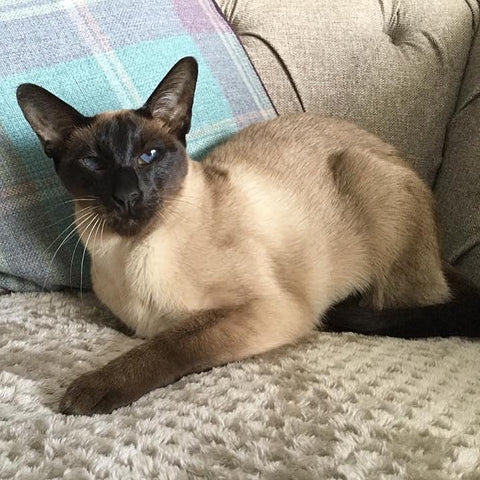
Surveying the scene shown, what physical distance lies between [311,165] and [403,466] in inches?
31.4

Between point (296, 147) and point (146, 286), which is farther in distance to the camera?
point (296, 147)

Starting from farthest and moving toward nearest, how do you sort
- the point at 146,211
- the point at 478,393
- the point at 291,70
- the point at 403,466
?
the point at 291,70
the point at 146,211
the point at 478,393
the point at 403,466

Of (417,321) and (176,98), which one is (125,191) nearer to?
(176,98)

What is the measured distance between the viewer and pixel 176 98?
119 cm

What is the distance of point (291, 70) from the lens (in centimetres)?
159

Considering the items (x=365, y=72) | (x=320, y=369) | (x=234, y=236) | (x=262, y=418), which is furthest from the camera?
(x=365, y=72)

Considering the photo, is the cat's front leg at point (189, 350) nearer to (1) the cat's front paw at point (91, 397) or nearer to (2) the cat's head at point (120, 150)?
(1) the cat's front paw at point (91, 397)

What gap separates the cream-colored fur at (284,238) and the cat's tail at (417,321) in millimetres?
75

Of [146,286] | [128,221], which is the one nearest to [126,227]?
[128,221]

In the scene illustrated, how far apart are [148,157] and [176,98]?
14 cm

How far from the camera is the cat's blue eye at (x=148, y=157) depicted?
1.12m

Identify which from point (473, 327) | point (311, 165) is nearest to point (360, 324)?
point (473, 327)

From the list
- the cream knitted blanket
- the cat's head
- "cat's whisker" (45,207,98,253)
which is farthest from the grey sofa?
the cat's head

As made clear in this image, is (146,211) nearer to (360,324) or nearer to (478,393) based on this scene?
(360,324)
